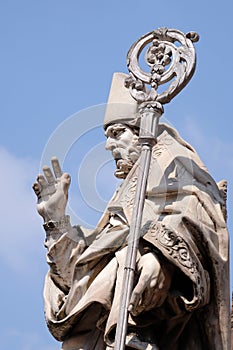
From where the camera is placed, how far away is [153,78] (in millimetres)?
12883

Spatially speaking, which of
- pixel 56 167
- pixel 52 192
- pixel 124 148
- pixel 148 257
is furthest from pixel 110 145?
pixel 148 257

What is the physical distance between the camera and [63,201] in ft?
42.3

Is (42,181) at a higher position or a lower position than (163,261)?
higher

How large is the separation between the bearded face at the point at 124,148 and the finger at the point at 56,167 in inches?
22.8

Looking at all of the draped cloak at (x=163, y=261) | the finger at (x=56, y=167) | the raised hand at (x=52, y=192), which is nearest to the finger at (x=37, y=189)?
the raised hand at (x=52, y=192)

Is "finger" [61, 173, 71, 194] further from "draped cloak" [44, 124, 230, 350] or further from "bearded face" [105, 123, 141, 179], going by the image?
"bearded face" [105, 123, 141, 179]

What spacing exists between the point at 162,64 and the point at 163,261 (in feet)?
6.02

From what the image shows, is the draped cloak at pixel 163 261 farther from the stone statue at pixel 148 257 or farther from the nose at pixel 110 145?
the nose at pixel 110 145

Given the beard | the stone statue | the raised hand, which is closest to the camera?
the stone statue

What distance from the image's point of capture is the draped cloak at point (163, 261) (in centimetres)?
1230

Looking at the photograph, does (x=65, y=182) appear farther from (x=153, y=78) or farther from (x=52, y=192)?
(x=153, y=78)

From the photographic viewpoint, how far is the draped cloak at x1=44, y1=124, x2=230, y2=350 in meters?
12.3

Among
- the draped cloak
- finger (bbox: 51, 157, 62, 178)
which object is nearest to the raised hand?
finger (bbox: 51, 157, 62, 178)

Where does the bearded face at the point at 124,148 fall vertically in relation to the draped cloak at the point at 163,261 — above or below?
above
